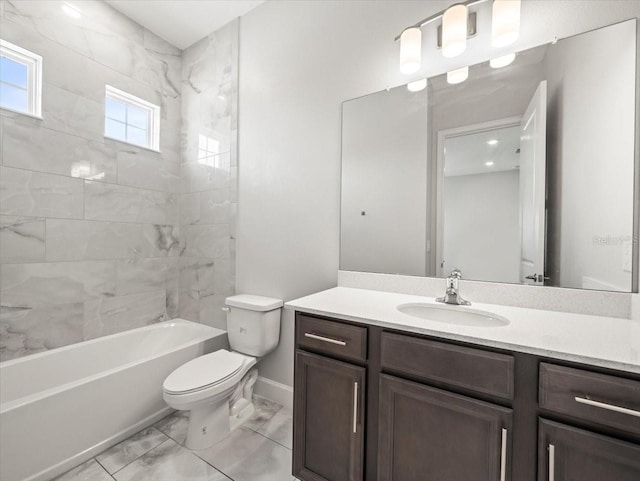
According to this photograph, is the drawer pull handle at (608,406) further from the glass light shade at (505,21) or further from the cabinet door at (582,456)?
the glass light shade at (505,21)

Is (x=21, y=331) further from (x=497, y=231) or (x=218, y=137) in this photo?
(x=497, y=231)

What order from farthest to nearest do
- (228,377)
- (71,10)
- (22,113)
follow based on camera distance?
(71,10) < (22,113) < (228,377)

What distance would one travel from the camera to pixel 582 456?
30.5 inches

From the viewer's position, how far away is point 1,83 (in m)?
1.77

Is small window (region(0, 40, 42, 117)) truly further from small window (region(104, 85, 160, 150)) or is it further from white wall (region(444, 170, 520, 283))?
white wall (region(444, 170, 520, 283))

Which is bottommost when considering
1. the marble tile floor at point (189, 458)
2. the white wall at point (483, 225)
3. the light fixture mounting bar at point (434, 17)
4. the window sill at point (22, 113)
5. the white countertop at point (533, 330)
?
the marble tile floor at point (189, 458)

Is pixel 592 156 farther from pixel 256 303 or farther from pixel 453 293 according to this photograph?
pixel 256 303

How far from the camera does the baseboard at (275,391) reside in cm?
207

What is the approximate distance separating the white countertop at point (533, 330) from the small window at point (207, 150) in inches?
68.4

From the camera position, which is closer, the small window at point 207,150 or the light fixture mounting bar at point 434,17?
the light fixture mounting bar at point 434,17

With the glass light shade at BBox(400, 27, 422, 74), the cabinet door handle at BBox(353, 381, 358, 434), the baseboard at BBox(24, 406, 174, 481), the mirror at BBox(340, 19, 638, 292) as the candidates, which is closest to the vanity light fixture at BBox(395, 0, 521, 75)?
the glass light shade at BBox(400, 27, 422, 74)

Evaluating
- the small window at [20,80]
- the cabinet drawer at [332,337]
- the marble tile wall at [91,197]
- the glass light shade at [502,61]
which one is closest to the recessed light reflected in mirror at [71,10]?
the marble tile wall at [91,197]

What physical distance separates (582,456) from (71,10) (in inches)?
140

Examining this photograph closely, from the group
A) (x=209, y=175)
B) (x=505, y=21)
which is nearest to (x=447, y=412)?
(x=505, y=21)
